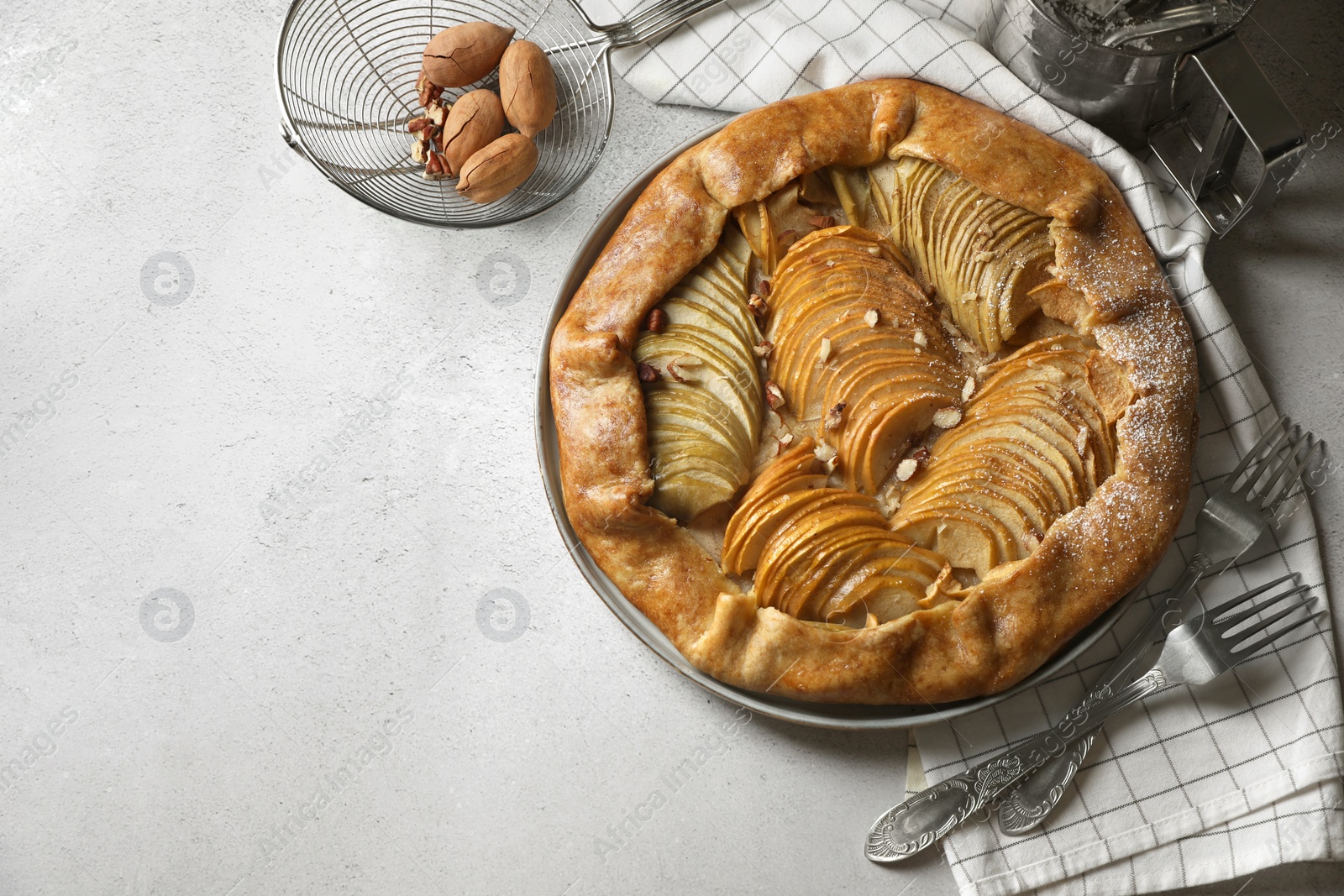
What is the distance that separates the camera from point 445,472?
3.03 metres

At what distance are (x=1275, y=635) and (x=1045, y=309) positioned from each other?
105 cm

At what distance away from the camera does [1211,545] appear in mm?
2705

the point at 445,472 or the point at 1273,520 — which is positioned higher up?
the point at 1273,520

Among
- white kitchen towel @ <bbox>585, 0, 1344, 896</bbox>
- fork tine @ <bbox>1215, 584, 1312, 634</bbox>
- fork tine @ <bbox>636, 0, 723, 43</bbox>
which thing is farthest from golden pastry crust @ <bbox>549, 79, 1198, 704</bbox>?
fork tine @ <bbox>636, 0, 723, 43</bbox>

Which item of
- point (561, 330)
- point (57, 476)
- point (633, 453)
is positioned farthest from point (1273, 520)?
point (57, 476)

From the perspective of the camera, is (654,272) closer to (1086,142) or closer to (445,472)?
(445,472)

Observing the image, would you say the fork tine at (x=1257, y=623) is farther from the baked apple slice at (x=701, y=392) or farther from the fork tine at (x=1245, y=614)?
the baked apple slice at (x=701, y=392)

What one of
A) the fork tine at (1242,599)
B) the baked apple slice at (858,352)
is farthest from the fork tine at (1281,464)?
the baked apple slice at (858,352)

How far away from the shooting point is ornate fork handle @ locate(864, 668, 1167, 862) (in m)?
2.63

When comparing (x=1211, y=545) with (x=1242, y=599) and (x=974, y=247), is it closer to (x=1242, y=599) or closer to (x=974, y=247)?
(x=1242, y=599)

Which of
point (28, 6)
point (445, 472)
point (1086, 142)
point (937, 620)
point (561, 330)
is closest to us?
point (937, 620)

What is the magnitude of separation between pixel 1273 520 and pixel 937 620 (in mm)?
1099

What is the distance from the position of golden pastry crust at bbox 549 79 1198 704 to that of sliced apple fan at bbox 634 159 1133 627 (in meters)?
0.06

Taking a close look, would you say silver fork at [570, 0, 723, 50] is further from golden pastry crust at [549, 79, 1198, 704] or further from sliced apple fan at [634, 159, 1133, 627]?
sliced apple fan at [634, 159, 1133, 627]
